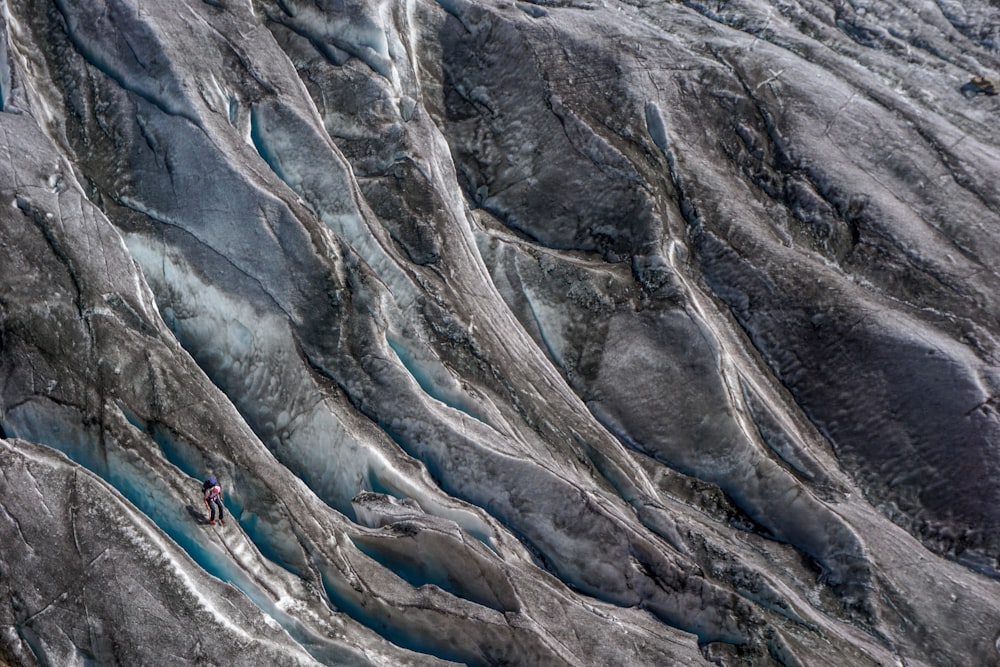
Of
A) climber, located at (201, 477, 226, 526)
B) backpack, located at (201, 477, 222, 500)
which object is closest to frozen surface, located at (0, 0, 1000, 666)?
climber, located at (201, 477, 226, 526)

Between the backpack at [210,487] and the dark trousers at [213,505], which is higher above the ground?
the backpack at [210,487]

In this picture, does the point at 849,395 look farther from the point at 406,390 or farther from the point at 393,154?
the point at 393,154

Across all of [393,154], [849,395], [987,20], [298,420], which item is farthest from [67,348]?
[987,20]

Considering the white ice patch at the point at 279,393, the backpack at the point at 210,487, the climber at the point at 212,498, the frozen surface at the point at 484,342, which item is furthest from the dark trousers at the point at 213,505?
the white ice patch at the point at 279,393

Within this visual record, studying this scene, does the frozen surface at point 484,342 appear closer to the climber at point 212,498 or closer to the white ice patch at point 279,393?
the white ice patch at point 279,393

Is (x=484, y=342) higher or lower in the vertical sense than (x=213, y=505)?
higher

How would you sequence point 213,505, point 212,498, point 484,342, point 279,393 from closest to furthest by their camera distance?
point 212,498, point 213,505, point 279,393, point 484,342

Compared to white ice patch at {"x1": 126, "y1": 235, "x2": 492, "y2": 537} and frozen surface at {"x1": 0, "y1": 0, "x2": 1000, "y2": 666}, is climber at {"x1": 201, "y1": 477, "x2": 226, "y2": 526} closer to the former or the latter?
frozen surface at {"x1": 0, "y1": 0, "x2": 1000, "y2": 666}

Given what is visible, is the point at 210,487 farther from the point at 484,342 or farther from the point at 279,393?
the point at 484,342

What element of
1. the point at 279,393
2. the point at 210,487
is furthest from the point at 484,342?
the point at 210,487
